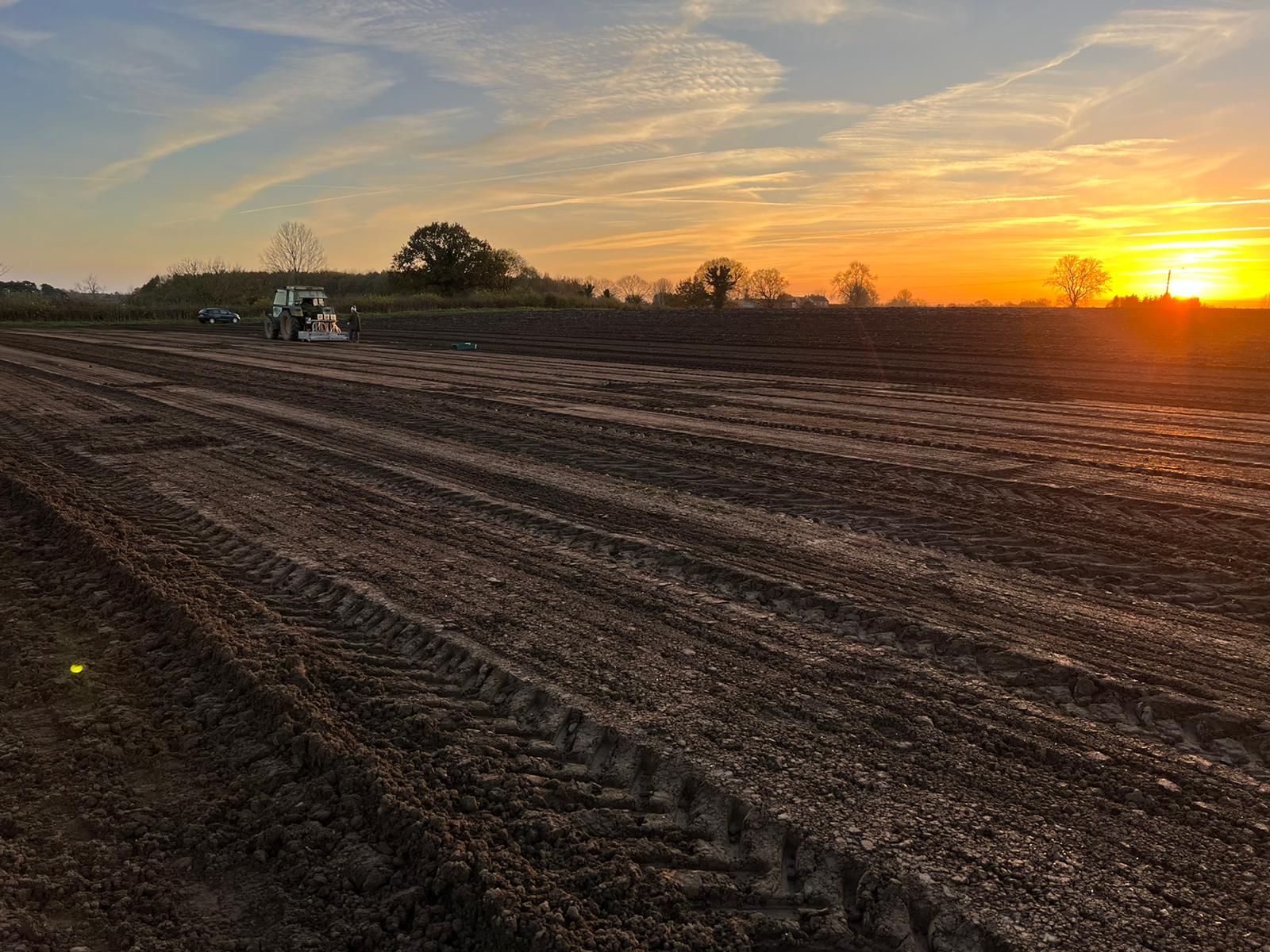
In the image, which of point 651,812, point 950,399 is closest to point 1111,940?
point 651,812

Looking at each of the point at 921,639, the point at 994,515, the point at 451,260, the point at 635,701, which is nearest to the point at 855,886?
Result: the point at 635,701

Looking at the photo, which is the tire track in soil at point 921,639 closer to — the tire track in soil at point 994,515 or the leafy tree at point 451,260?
the tire track in soil at point 994,515

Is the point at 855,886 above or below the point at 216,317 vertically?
below

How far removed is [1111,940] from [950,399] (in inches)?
508

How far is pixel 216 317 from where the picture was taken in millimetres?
58156

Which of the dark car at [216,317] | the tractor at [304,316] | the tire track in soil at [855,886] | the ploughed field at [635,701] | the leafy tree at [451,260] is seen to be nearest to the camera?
the tire track in soil at [855,886]

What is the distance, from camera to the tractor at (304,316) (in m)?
31.5

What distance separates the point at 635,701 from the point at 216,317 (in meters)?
62.4

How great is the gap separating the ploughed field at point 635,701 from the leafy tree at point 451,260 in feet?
232

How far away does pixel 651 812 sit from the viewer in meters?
3.02

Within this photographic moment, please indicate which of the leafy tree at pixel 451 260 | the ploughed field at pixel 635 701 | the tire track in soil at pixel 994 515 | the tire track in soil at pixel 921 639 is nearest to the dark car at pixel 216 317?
the leafy tree at pixel 451 260

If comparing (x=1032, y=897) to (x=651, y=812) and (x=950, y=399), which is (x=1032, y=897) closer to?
(x=651, y=812)

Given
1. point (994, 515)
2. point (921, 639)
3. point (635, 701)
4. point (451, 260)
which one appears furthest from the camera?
point (451, 260)

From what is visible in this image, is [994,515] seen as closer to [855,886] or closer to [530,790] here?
[855,886]
